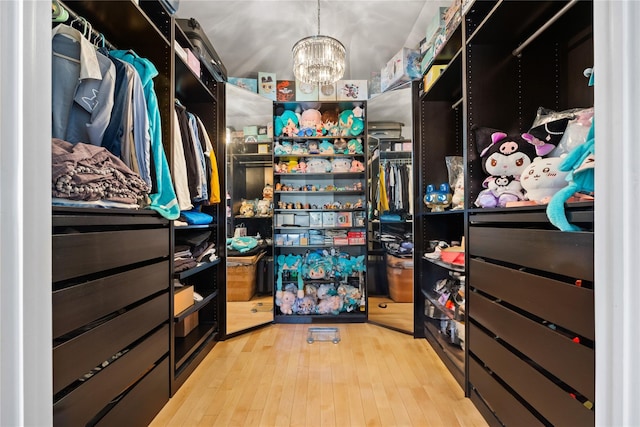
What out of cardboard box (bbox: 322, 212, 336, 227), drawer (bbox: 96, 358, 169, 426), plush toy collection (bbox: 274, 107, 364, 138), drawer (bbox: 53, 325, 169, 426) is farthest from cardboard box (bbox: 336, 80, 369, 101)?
drawer (bbox: 96, 358, 169, 426)

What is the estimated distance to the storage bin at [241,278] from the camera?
2584 mm

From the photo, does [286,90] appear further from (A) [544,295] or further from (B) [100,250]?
(A) [544,295]

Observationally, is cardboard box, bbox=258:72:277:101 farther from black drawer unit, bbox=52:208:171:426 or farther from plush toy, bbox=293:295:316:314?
plush toy, bbox=293:295:316:314

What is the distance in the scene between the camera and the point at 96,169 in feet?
3.22

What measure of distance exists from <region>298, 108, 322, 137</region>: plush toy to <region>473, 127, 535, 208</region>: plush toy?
166cm

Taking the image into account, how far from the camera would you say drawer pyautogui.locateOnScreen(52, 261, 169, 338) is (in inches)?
33.9

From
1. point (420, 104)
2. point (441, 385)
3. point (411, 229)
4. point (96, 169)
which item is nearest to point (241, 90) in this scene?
point (420, 104)

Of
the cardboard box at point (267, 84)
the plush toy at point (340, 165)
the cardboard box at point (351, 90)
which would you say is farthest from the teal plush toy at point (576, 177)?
the cardboard box at point (267, 84)

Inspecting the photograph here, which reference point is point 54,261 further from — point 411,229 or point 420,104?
point 420,104

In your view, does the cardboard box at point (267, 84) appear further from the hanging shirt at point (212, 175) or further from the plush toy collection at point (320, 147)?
the hanging shirt at point (212, 175)

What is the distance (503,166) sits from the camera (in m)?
1.32
